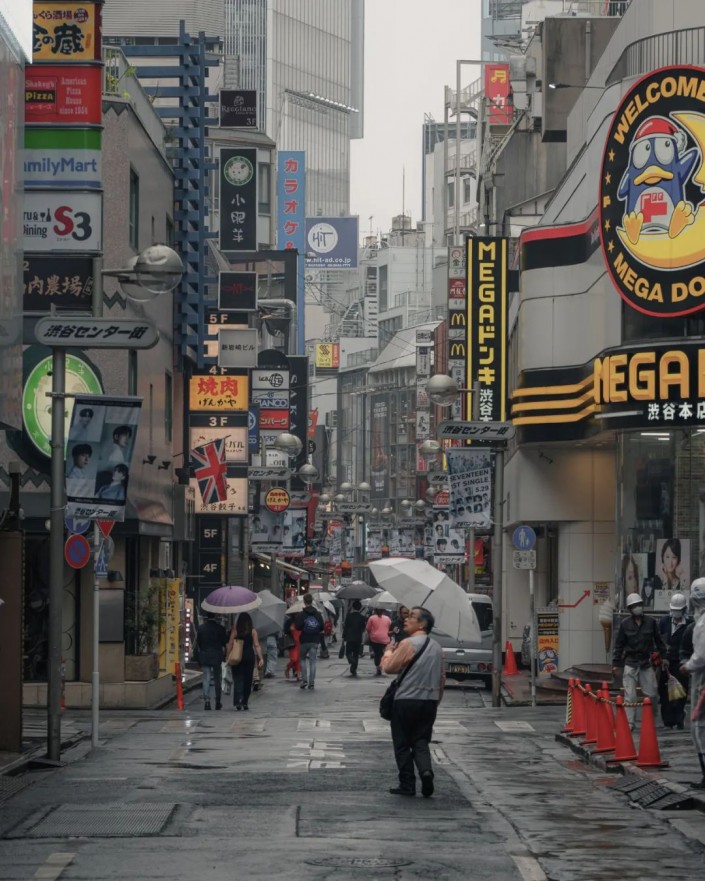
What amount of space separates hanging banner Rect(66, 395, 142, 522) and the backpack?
15.9 metres

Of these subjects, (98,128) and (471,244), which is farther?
(471,244)

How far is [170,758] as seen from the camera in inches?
817

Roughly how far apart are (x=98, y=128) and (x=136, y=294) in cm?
271

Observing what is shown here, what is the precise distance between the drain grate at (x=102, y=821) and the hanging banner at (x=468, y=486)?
18608 mm

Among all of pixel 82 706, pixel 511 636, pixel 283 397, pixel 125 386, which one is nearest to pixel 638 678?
pixel 82 706

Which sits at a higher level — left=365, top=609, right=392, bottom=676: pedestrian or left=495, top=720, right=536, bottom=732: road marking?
left=365, top=609, right=392, bottom=676: pedestrian

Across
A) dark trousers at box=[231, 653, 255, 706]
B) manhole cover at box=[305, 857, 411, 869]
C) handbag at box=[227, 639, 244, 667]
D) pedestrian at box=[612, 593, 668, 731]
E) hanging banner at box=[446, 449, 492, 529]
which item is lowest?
dark trousers at box=[231, 653, 255, 706]

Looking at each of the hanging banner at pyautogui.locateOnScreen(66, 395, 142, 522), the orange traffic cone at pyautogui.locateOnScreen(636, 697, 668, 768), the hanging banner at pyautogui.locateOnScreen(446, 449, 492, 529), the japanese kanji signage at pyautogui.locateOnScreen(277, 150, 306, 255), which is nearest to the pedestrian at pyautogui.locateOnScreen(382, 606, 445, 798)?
the orange traffic cone at pyautogui.locateOnScreen(636, 697, 668, 768)

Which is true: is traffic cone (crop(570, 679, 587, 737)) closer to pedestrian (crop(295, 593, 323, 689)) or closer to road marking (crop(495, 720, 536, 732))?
road marking (crop(495, 720, 536, 732))

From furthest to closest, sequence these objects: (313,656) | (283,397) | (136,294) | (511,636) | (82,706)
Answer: (283,397), (511,636), (313,656), (82,706), (136,294)

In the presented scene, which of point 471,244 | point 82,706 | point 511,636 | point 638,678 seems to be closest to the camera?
point 638,678

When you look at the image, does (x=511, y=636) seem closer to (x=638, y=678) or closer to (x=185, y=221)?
(x=185, y=221)

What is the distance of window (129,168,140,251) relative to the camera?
35.8 metres

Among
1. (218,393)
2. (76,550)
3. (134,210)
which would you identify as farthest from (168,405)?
(76,550)
